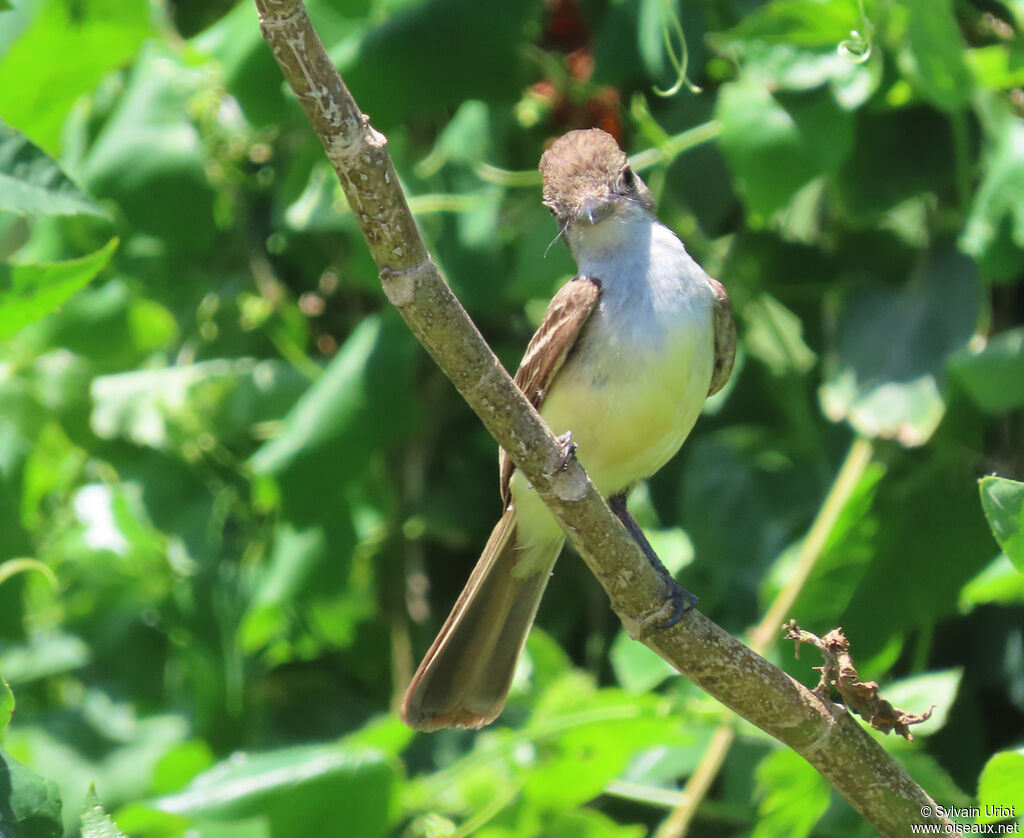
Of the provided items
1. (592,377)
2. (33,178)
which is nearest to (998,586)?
(592,377)

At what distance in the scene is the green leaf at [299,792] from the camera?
2.58 meters

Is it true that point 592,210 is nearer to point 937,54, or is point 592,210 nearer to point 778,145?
point 778,145

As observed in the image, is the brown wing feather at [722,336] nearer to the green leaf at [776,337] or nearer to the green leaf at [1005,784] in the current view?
the green leaf at [776,337]

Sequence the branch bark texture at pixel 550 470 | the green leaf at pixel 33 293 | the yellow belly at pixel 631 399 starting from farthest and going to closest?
the yellow belly at pixel 631 399 → the green leaf at pixel 33 293 → the branch bark texture at pixel 550 470

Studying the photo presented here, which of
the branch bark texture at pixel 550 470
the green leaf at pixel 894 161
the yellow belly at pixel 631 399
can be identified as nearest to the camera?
the branch bark texture at pixel 550 470

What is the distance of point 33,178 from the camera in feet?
6.98

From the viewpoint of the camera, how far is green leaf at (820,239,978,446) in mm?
2824

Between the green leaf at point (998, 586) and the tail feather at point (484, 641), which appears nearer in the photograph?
the green leaf at point (998, 586)

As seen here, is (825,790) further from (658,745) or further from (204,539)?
(204,539)

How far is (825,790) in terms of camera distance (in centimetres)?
243

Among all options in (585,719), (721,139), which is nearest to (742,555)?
(585,719)

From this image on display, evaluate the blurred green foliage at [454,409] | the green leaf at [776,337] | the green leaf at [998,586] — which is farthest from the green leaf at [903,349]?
the green leaf at [998,586]

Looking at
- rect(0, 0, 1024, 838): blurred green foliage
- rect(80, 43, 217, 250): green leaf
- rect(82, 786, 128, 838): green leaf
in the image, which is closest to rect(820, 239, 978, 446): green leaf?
rect(0, 0, 1024, 838): blurred green foliage

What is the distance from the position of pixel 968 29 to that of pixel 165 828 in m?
2.42
